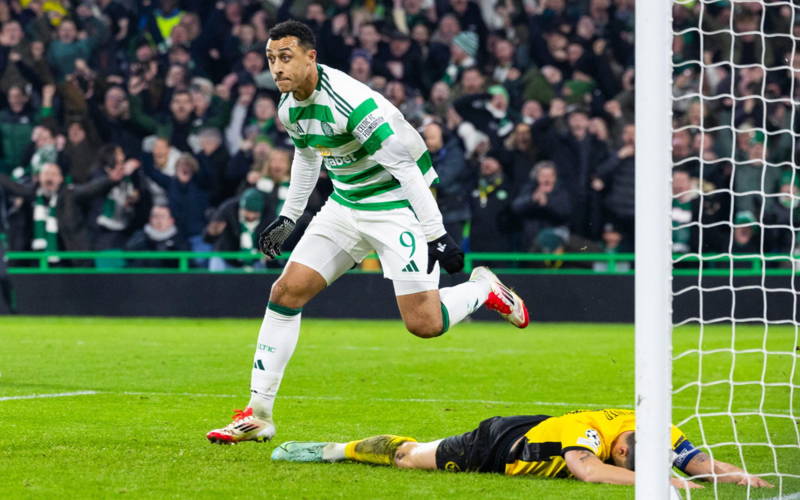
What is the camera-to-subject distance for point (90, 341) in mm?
12734

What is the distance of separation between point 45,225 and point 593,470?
1260 cm

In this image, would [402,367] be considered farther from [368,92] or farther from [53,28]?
[53,28]

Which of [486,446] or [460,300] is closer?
[486,446]

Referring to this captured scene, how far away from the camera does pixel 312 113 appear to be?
636 cm

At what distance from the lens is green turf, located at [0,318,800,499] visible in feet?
17.4

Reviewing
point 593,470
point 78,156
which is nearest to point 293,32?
point 593,470

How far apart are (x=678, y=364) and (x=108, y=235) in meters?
8.34

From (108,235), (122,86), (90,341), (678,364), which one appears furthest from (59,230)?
(678,364)

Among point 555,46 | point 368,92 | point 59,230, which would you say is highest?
point 555,46

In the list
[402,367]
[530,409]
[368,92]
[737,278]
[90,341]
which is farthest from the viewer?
[737,278]

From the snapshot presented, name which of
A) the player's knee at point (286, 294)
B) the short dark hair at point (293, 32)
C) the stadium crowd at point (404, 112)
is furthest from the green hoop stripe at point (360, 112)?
the stadium crowd at point (404, 112)

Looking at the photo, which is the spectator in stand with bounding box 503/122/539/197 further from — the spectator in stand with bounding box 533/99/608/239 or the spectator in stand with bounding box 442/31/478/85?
the spectator in stand with bounding box 442/31/478/85

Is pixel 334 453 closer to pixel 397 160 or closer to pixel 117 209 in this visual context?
pixel 397 160

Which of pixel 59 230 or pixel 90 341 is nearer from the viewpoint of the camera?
pixel 90 341
